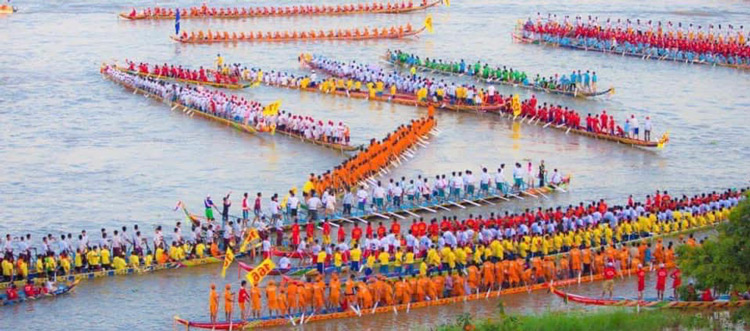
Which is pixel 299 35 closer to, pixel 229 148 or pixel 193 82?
pixel 193 82

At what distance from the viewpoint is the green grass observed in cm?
2475

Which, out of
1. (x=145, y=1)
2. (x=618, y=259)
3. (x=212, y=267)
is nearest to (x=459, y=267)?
(x=618, y=259)

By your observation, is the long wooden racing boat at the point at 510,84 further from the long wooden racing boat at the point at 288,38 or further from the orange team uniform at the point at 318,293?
the orange team uniform at the point at 318,293

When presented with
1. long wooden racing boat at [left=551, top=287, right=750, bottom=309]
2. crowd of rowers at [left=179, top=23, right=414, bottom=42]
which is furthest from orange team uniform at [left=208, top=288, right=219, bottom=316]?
crowd of rowers at [left=179, top=23, right=414, bottom=42]

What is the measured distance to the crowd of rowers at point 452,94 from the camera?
147 ft

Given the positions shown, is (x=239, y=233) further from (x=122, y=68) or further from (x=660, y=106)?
(x=122, y=68)

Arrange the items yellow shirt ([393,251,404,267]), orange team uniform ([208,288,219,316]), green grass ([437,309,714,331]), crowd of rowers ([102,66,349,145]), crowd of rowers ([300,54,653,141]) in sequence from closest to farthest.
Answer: green grass ([437,309,714,331])
orange team uniform ([208,288,219,316])
yellow shirt ([393,251,404,267])
crowd of rowers ([102,66,349,145])
crowd of rowers ([300,54,653,141])

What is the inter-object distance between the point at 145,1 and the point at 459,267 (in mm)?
67448

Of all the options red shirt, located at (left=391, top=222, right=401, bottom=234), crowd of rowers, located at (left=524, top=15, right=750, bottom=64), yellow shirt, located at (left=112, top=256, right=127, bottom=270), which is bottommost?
yellow shirt, located at (left=112, top=256, right=127, bottom=270)

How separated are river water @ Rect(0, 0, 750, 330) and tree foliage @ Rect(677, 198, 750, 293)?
377cm

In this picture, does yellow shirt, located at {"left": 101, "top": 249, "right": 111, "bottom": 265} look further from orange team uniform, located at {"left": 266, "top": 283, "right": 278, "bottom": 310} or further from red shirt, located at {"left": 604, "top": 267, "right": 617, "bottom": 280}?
red shirt, located at {"left": 604, "top": 267, "right": 617, "bottom": 280}

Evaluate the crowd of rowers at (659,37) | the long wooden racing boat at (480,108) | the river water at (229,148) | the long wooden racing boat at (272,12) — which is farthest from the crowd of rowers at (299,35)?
the long wooden racing boat at (480,108)

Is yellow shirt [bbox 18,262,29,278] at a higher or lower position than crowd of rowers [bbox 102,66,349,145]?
lower

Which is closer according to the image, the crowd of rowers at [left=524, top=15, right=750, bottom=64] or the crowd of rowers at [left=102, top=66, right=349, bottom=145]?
the crowd of rowers at [left=102, top=66, right=349, bottom=145]
